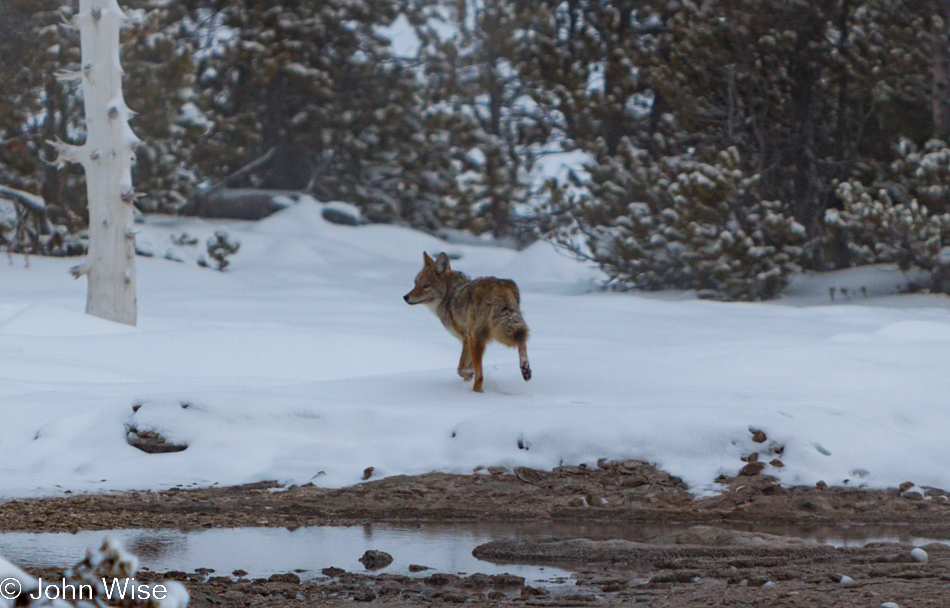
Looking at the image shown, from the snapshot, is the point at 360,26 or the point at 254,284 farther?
the point at 360,26

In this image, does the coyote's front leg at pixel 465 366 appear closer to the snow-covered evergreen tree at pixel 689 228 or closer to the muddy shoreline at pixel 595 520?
the muddy shoreline at pixel 595 520

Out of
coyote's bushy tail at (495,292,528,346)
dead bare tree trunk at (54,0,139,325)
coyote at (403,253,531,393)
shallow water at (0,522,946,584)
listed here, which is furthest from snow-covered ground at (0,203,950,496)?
shallow water at (0,522,946,584)

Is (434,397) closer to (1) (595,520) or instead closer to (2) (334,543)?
(1) (595,520)

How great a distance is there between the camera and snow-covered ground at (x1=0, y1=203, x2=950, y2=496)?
745cm

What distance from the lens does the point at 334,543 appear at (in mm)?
5766

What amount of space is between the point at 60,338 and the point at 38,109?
13.7m

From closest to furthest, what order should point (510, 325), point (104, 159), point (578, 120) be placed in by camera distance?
1. point (510, 325)
2. point (104, 159)
3. point (578, 120)

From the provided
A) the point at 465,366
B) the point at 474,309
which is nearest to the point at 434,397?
the point at 465,366

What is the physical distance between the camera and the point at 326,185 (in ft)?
101

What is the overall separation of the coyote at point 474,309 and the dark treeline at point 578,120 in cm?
702

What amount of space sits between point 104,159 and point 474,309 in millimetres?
6618

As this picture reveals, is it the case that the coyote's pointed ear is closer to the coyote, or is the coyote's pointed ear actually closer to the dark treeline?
the coyote

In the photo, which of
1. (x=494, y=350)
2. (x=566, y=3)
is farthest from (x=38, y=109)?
(x=494, y=350)

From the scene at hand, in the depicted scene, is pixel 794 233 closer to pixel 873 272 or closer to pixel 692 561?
pixel 873 272
